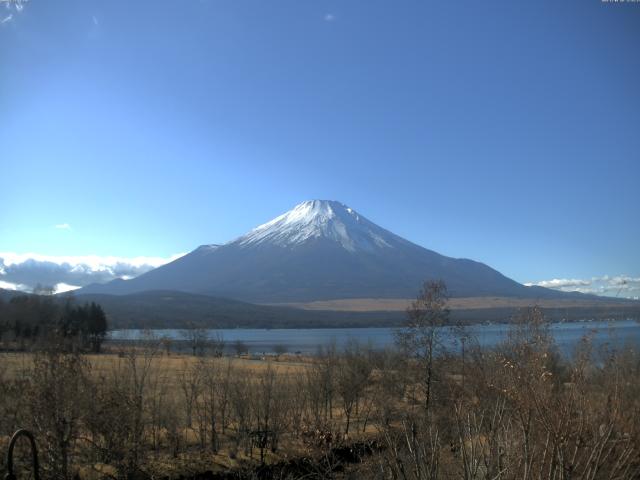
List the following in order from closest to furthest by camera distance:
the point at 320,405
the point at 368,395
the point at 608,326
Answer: the point at 608,326, the point at 320,405, the point at 368,395

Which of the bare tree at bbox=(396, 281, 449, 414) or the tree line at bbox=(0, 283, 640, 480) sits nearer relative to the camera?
the tree line at bbox=(0, 283, 640, 480)

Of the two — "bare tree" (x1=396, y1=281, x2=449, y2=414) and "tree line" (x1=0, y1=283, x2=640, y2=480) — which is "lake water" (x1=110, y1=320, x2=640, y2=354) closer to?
"tree line" (x1=0, y1=283, x2=640, y2=480)

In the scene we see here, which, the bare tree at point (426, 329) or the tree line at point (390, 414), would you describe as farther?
the bare tree at point (426, 329)

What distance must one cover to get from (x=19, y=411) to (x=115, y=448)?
2.53 meters

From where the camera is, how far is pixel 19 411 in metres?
11.1

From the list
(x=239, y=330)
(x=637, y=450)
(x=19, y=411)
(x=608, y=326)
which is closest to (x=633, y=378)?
(x=637, y=450)

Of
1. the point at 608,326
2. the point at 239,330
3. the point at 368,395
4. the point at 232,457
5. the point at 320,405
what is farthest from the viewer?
the point at 239,330

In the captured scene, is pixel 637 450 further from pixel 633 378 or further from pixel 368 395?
pixel 368 395

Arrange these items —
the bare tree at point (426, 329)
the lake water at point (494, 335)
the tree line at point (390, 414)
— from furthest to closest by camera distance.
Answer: the bare tree at point (426, 329) → the lake water at point (494, 335) → the tree line at point (390, 414)

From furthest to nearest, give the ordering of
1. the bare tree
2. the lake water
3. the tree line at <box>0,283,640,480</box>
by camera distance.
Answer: the bare tree < the lake water < the tree line at <box>0,283,640,480</box>

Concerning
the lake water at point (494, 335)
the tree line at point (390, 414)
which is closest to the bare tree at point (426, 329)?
the tree line at point (390, 414)

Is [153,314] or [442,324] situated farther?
[153,314]

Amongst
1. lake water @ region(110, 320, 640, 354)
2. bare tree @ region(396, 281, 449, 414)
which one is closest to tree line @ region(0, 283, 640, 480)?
bare tree @ region(396, 281, 449, 414)

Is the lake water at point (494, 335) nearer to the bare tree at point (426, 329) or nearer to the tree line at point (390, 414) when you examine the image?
the tree line at point (390, 414)
